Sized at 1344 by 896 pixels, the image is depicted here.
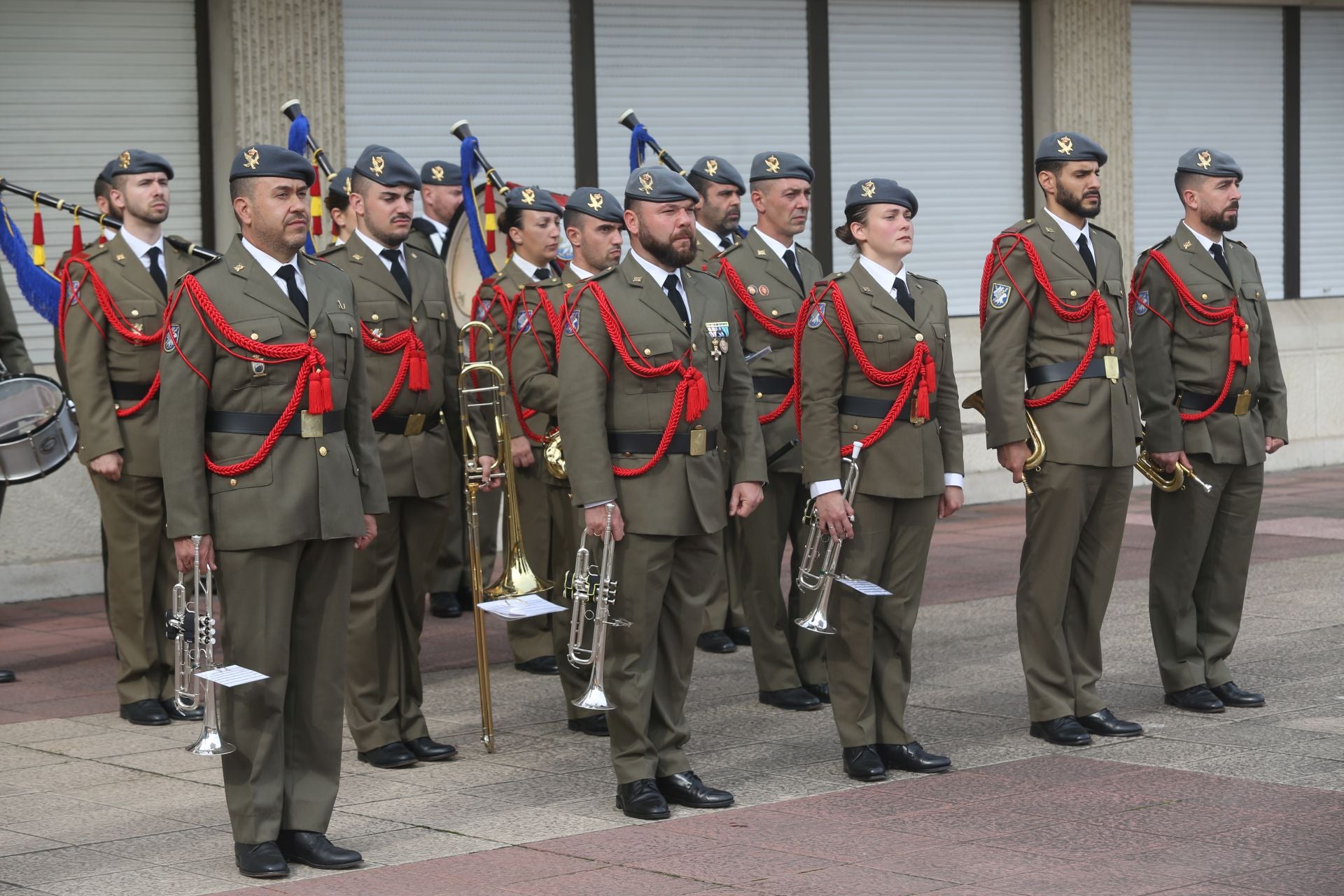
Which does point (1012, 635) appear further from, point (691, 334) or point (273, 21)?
point (273, 21)

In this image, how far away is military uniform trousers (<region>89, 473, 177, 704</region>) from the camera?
8.51 m

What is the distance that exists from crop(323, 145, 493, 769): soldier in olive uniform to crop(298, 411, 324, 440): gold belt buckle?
1300 mm

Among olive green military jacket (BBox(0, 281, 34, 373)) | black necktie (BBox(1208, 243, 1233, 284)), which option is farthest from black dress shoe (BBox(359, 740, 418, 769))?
black necktie (BBox(1208, 243, 1233, 284))

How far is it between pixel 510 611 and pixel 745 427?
107 centimetres

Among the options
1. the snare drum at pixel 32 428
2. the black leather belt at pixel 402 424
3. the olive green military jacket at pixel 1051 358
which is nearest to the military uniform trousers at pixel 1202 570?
the olive green military jacket at pixel 1051 358

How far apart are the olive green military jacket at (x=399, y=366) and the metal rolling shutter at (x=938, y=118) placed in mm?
7949

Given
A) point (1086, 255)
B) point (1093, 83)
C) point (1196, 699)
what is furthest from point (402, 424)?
point (1093, 83)

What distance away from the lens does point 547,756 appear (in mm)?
7562

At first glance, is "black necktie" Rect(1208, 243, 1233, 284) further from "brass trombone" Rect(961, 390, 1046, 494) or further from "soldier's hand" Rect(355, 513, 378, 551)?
"soldier's hand" Rect(355, 513, 378, 551)

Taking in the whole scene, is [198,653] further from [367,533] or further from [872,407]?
[872,407]

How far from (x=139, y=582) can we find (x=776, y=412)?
2.91 metres

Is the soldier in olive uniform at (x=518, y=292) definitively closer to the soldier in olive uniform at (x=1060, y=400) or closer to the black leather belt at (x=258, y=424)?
the soldier in olive uniform at (x=1060, y=400)

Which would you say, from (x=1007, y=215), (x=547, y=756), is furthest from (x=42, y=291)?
(x=1007, y=215)

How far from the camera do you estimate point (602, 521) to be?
6625mm
